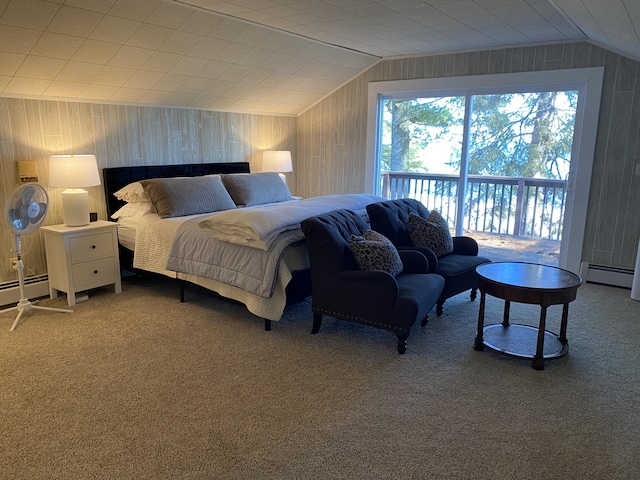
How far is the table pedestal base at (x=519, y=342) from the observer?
10.2 ft

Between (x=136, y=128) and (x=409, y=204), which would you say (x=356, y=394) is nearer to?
(x=409, y=204)

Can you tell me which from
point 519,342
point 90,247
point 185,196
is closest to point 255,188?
point 185,196

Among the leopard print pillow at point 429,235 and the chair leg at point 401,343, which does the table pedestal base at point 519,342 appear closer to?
the chair leg at point 401,343

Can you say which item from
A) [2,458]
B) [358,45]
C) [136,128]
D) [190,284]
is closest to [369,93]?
[358,45]

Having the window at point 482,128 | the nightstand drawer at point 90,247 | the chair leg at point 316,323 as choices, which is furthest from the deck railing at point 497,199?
the nightstand drawer at point 90,247

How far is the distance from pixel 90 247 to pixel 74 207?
35 centimetres

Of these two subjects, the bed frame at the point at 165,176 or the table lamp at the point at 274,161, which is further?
the table lamp at the point at 274,161

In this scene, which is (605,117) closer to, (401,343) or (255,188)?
(401,343)

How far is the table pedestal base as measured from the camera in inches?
122

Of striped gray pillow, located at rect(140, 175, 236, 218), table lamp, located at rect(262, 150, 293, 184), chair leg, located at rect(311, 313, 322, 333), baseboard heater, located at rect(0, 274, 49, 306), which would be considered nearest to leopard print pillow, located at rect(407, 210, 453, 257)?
chair leg, located at rect(311, 313, 322, 333)

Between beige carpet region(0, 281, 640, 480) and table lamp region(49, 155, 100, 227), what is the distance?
2.76 feet

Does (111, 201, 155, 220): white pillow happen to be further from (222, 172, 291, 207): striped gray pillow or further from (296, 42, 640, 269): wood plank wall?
(296, 42, 640, 269): wood plank wall

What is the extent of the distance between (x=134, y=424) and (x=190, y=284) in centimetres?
166

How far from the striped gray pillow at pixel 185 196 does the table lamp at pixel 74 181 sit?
0.50 meters
